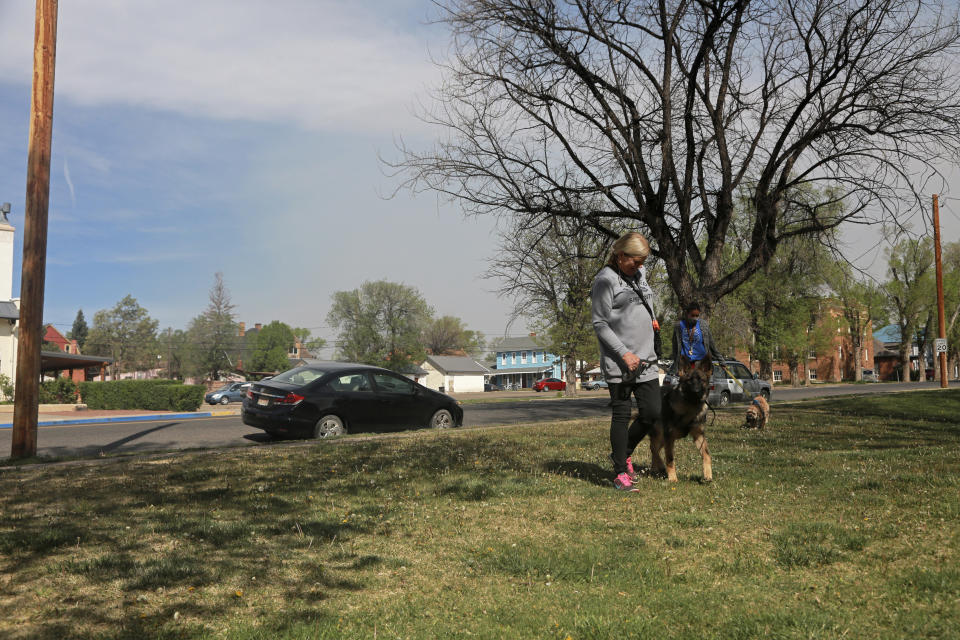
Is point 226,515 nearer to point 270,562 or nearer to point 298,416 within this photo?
point 270,562

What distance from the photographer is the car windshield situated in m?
12.3

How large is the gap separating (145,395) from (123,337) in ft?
245

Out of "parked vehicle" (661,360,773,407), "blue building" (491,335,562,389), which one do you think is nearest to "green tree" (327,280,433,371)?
"blue building" (491,335,562,389)

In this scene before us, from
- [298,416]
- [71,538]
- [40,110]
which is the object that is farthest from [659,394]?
[40,110]

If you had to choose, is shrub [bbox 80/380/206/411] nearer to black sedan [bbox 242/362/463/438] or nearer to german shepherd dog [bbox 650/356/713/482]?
black sedan [bbox 242/362/463/438]

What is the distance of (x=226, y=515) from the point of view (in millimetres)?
4828

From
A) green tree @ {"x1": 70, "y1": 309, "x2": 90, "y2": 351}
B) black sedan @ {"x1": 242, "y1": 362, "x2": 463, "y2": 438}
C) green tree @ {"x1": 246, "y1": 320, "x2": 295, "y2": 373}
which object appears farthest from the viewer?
green tree @ {"x1": 70, "y1": 309, "x2": 90, "y2": 351}

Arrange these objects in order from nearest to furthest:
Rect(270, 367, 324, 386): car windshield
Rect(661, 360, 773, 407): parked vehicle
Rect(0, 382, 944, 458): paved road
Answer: Rect(0, 382, 944, 458): paved road, Rect(270, 367, 324, 386): car windshield, Rect(661, 360, 773, 407): parked vehicle

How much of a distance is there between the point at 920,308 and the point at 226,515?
70.5 meters

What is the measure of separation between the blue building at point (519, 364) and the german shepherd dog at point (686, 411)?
97296 millimetres

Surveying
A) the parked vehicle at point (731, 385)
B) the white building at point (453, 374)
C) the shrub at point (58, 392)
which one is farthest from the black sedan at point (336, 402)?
the white building at point (453, 374)

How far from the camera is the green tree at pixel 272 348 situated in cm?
9750

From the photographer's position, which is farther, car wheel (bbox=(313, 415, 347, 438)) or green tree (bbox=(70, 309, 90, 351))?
green tree (bbox=(70, 309, 90, 351))

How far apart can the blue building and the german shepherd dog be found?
97296mm
